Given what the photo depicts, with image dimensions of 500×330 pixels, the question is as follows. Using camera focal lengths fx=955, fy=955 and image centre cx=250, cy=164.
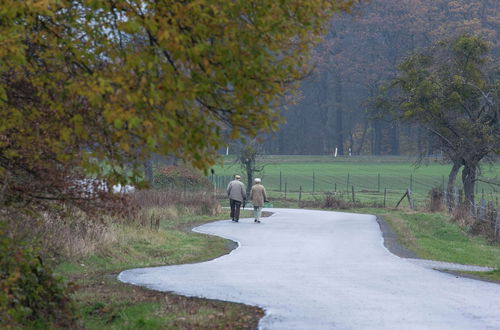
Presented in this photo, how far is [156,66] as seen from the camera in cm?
753

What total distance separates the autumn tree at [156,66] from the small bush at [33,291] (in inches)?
34.4

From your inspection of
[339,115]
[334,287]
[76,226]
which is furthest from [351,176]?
A: [334,287]

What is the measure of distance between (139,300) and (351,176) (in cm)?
6457

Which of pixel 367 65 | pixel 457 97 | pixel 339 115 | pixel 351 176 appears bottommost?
pixel 351 176

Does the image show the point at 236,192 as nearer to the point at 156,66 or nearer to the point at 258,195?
the point at 258,195

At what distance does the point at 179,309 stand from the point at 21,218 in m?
2.17

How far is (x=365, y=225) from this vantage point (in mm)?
31750

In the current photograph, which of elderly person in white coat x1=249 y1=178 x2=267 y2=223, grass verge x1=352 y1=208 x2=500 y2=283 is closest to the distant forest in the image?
grass verge x1=352 y1=208 x2=500 y2=283

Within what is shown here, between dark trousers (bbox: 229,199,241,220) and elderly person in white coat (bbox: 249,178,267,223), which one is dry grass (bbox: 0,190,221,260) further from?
elderly person in white coat (bbox: 249,178,267,223)

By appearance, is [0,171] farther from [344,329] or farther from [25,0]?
[344,329]

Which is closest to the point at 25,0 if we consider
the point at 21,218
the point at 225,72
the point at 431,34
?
the point at 225,72

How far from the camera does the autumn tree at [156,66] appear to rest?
7.24 meters

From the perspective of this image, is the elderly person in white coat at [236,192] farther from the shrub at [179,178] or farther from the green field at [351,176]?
the green field at [351,176]

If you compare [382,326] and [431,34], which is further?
[431,34]
